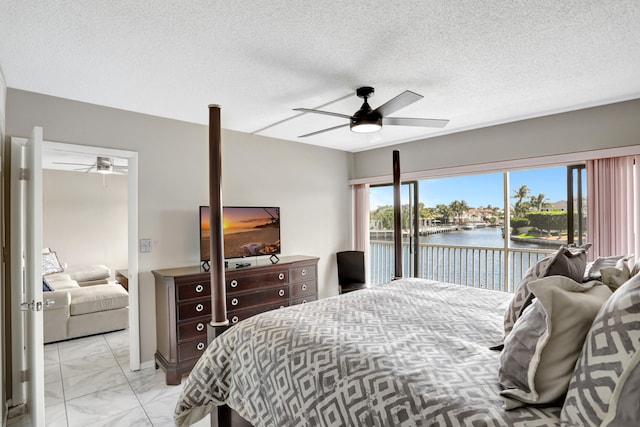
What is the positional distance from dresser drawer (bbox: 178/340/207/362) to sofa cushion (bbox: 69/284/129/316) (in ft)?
5.95

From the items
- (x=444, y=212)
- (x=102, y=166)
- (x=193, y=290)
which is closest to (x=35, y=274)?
(x=193, y=290)

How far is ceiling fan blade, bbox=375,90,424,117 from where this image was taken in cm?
215

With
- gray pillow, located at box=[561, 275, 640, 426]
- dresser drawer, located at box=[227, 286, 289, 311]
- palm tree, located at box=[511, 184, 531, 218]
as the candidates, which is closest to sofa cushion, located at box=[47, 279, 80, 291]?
dresser drawer, located at box=[227, 286, 289, 311]

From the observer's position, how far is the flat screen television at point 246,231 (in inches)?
138

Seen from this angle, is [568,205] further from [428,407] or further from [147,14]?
[147,14]

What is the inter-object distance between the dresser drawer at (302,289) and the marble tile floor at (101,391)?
58.4 inches

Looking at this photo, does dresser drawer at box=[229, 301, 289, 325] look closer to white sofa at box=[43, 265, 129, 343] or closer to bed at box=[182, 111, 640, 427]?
bed at box=[182, 111, 640, 427]

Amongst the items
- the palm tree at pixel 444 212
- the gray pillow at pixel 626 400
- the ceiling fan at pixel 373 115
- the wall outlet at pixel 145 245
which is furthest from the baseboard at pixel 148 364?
the palm tree at pixel 444 212

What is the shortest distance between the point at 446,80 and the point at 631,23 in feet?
3.47

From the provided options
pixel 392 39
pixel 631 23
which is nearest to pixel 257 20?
pixel 392 39

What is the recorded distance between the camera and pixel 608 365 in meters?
0.86

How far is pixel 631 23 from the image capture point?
6.01 feet

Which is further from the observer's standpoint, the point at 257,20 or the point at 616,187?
the point at 616,187

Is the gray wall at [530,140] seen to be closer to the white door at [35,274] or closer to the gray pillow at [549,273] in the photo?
the gray pillow at [549,273]
